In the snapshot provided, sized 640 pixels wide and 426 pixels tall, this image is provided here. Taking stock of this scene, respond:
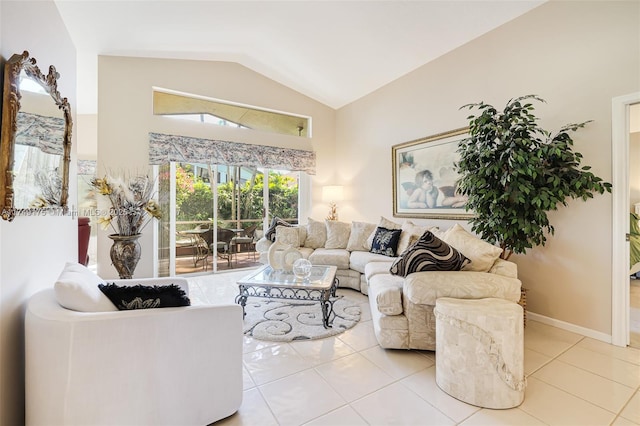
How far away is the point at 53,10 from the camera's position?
197 centimetres

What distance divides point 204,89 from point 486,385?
5.15 meters

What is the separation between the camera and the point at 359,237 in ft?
14.1

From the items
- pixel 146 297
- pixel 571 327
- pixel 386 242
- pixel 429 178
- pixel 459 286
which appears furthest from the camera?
pixel 429 178

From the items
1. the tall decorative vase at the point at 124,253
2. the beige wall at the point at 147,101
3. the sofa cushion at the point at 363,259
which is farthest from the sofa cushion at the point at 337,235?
the tall decorative vase at the point at 124,253

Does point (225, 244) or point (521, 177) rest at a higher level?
point (521, 177)

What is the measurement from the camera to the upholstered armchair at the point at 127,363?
3.87 ft

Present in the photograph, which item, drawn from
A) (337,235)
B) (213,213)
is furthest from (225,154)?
(337,235)

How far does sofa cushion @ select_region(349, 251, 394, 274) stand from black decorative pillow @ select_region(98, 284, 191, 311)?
2509mm

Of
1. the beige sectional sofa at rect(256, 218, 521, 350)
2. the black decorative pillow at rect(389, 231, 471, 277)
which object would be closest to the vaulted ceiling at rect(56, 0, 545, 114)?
the beige sectional sofa at rect(256, 218, 521, 350)

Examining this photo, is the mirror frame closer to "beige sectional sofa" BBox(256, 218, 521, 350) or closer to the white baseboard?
"beige sectional sofa" BBox(256, 218, 521, 350)

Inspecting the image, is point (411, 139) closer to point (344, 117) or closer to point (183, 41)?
point (344, 117)

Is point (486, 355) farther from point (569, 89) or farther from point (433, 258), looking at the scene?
point (569, 89)

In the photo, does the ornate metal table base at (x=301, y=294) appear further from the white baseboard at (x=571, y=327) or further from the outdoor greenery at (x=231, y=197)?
the outdoor greenery at (x=231, y=197)

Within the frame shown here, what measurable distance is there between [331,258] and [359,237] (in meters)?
0.64
